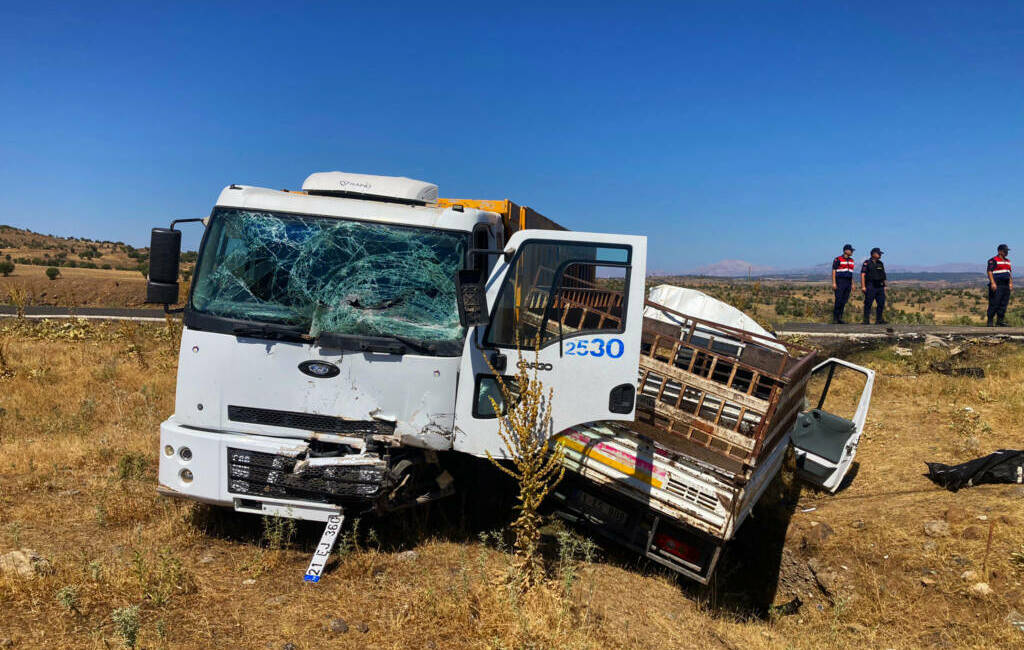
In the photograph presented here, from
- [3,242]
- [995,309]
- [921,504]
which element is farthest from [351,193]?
[3,242]

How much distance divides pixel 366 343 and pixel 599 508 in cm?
246

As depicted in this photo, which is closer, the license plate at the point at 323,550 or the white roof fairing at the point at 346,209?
the license plate at the point at 323,550

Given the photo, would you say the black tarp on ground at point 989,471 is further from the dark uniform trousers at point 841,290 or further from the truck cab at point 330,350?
the dark uniform trousers at point 841,290

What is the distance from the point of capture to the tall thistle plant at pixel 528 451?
14.6 feet

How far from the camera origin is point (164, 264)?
5098 mm

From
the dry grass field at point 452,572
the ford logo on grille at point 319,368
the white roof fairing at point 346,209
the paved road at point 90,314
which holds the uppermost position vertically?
the white roof fairing at point 346,209

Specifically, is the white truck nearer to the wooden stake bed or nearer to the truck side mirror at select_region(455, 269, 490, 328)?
the truck side mirror at select_region(455, 269, 490, 328)

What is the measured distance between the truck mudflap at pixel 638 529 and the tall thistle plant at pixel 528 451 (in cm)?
95

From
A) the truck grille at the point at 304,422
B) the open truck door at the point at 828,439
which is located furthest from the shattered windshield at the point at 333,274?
the open truck door at the point at 828,439

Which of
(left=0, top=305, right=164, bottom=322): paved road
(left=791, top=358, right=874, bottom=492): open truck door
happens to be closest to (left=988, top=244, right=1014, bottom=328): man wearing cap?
(left=791, top=358, right=874, bottom=492): open truck door

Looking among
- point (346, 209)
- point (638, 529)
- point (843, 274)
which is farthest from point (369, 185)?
point (843, 274)

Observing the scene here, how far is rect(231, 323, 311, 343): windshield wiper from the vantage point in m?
4.86

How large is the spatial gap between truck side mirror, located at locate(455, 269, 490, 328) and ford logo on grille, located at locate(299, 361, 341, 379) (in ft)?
3.47

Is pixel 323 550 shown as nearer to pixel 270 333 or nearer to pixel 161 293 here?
pixel 270 333
